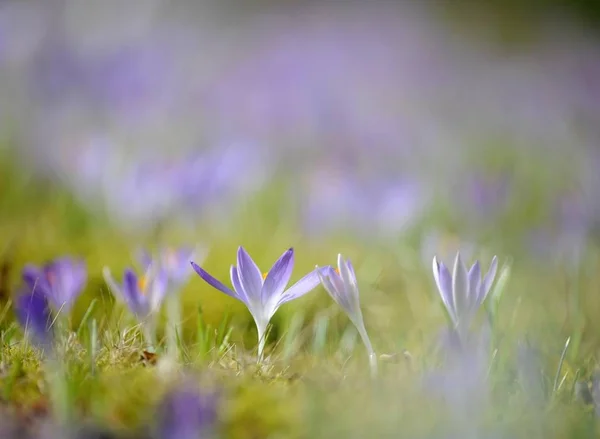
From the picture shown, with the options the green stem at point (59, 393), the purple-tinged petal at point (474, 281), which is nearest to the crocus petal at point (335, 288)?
the purple-tinged petal at point (474, 281)

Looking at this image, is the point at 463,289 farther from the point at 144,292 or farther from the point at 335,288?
the point at 144,292

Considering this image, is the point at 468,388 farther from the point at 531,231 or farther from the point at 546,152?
the point at 546,152

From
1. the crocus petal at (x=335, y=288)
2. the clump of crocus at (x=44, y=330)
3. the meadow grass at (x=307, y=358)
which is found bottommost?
the meadow grass at (x=307, y=358)

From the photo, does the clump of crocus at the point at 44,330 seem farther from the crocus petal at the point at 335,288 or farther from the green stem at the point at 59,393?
the crocus petal at the point at 335,288

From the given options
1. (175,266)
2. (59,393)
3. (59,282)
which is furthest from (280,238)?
(59,393)

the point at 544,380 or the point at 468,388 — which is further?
the point at 544,380

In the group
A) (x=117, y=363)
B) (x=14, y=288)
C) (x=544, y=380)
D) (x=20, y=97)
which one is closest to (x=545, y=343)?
(x=544, y=380)

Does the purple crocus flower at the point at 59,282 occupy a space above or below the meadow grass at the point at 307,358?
above
